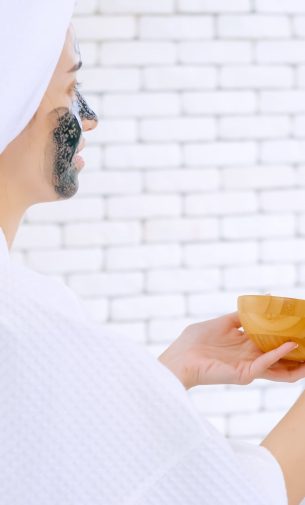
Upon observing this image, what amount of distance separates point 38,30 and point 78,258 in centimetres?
160

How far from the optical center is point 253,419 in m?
2.60

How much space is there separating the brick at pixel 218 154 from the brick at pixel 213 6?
0.41 m

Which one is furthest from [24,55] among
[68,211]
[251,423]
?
[251,423]

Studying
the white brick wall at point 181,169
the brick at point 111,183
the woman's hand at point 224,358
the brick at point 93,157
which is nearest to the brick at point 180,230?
the white brick wall at point 181,169

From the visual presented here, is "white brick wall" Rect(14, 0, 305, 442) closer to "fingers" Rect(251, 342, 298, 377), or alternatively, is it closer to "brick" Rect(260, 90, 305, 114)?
"brick" Rect(260, 90, 305, 114)

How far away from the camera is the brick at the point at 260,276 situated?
2562mm

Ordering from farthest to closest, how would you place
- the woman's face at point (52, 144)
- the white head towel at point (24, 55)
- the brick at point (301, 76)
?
the brick at point (301, 76) → the woman's face at point (52, 144) → the white head towel at point (24, 55)

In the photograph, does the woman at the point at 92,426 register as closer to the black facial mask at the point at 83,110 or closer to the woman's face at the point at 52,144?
the woman's face at the point at 52,144

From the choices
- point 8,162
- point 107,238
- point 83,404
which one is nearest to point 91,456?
point 83,404

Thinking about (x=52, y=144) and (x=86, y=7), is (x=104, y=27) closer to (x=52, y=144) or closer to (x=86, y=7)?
(x=86, y=7)

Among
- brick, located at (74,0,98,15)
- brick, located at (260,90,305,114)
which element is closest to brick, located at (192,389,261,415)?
brick, located at (260,90,305,114)

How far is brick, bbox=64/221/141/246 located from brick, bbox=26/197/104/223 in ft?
0.09

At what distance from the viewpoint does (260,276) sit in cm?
257

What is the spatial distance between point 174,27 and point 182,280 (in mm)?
786
